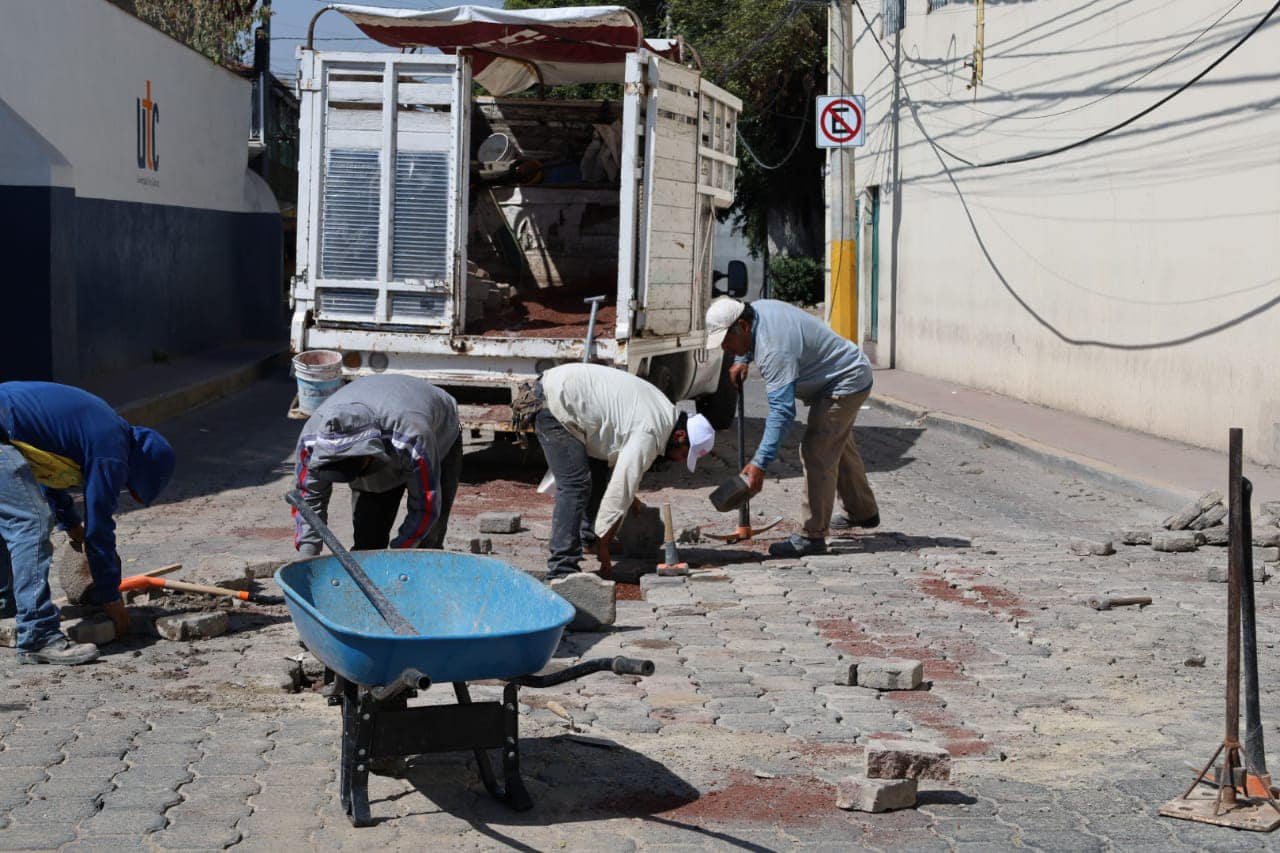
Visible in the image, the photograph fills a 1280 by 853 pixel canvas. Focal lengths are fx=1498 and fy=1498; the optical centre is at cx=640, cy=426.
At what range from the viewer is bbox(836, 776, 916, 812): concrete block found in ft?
15.4

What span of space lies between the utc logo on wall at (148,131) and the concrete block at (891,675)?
1401 centimetres

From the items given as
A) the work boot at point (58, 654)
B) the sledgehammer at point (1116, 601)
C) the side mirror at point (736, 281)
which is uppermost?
the side mirror at point (736, 281)

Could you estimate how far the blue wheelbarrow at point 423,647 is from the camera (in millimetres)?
4332

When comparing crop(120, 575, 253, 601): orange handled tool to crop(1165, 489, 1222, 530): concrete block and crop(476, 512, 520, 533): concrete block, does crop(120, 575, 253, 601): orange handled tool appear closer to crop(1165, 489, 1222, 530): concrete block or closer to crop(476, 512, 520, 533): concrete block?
crop(476, 512, 520, 533): concrete block

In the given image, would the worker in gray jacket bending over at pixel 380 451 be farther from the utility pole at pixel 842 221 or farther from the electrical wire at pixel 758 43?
the electrical wire at pixel 758 43

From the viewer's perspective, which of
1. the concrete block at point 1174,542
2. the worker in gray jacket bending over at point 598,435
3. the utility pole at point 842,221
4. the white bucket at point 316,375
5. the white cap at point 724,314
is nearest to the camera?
the worker in gray jacket bending over at point 598,435

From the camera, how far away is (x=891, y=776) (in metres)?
4.81

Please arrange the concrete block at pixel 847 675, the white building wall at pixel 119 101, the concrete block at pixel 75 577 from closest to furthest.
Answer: the concrete block at pixel 847 675
the concrete block at pixel 75 577
the white building wall at pixel 119 101

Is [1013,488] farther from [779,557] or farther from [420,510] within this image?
[420,510]

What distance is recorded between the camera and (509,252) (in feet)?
45.7

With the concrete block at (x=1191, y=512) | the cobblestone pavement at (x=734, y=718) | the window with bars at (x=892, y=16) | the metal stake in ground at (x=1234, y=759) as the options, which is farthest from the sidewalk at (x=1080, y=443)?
the metal stake in ground at (x=1234, y=759)

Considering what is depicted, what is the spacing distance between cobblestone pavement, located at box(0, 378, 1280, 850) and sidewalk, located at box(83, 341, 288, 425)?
5.50m

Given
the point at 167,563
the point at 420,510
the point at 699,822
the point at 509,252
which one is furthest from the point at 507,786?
the point at 509,252

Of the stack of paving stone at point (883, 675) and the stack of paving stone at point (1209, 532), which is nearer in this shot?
the stack of paving stone at point (883, 675)
